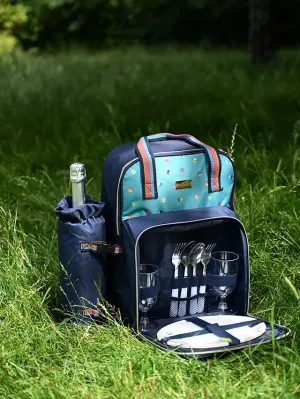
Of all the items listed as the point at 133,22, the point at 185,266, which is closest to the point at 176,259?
the point at 185,266

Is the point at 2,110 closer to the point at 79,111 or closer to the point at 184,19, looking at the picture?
the point at 79,111

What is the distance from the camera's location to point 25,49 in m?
12.7

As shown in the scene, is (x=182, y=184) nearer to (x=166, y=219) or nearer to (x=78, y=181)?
(x=166, y=219)

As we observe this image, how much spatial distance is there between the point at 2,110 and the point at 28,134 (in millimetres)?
807

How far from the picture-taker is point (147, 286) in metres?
2.47

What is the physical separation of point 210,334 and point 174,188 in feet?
1.80

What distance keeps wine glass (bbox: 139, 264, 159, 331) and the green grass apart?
0.14m

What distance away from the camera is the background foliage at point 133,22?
12141mm

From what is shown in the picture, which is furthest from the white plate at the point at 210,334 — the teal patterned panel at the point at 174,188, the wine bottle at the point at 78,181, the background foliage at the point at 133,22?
the background foliage at the point at 133,22

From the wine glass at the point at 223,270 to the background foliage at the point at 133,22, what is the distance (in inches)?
388

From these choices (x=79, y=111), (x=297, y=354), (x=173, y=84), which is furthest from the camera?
(x=173, y=84)

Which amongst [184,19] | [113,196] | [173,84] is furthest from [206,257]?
[184,19]

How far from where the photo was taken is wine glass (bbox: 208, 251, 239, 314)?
261cm

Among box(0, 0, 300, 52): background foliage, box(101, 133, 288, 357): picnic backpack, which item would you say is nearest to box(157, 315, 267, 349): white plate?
box(101, 133, 288, 357): picnic backpack
